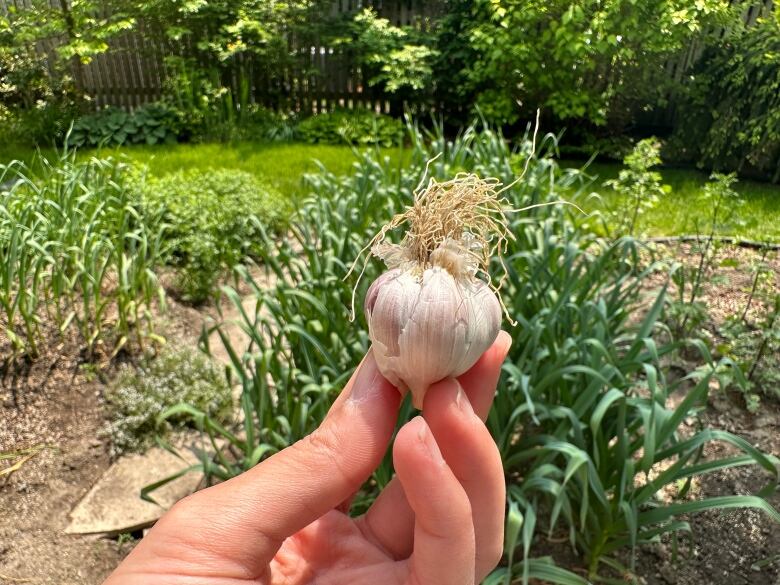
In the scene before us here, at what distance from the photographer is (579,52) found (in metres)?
5.62

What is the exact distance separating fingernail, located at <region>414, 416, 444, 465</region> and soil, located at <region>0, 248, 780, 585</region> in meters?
1.19

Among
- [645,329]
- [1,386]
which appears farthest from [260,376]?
[1,386]

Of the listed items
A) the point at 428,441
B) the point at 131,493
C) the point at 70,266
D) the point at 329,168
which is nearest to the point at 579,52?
the point at 329,168

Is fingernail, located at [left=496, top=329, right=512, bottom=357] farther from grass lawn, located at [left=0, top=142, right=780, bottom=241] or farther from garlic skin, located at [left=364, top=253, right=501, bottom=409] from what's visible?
grass lawn, located at [left=0, top=142, right=780, bottom=241]

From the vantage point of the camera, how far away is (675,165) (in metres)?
6.17

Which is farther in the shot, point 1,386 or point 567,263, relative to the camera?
point 1,386

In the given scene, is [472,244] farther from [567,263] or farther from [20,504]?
[20,504]

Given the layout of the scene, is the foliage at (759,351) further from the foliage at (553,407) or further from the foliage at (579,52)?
the foliage at (579,52)

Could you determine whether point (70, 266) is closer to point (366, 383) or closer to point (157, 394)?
point (157, 394)

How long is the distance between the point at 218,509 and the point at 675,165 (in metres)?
6.39

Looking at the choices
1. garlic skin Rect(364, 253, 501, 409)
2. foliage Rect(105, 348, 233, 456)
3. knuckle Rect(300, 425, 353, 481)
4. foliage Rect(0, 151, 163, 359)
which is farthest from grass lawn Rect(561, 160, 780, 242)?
knuckle Rect(300, 425, 353, 481)

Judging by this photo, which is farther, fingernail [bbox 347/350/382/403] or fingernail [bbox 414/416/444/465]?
fingernail [bbox 347/350/382/403]

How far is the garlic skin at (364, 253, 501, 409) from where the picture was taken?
843 mm

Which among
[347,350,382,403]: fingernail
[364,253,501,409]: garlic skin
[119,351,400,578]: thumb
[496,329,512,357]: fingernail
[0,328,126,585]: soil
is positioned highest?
[364,253,501,409]: garlic skin
